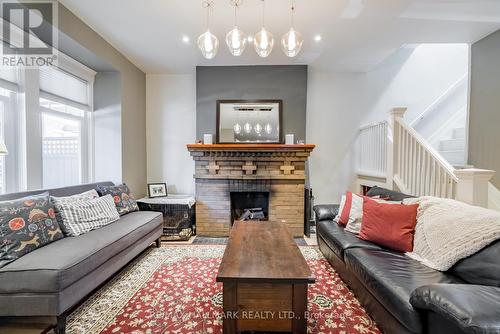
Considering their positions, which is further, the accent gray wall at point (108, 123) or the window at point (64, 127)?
the accent gray wall at point (108, 123)

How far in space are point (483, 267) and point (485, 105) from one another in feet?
8.68

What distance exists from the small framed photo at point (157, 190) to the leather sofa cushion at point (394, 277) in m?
3.07

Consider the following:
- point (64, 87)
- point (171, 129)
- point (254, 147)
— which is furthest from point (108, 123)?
point (254, 147)

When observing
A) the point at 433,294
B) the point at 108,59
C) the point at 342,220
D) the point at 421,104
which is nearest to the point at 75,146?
the point at 108,59

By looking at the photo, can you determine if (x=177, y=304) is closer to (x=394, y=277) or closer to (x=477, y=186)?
(x=394, y=277)

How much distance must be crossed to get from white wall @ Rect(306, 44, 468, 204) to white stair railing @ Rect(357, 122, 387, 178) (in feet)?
0.44

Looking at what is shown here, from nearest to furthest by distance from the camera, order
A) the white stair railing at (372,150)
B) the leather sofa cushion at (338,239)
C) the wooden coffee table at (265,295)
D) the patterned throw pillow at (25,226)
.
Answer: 1. the wooden coffee table at (265,295)
2. the patterned throw pillow at (25,226)
3. the leather sofa cushion at (338,239)
4. the white stair railing at (372,150)

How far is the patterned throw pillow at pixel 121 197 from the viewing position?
110 inches

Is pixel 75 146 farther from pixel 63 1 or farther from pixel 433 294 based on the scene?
pixel 433 294

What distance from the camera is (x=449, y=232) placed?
1.61 m

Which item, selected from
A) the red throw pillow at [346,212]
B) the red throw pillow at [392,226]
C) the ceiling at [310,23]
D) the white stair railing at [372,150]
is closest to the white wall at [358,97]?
the white stair railing at [372,150]

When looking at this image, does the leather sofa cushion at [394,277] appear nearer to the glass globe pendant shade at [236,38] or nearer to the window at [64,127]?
the glass globe pendant shade at [236,38]

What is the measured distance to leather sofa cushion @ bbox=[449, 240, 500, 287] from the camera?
1.31m

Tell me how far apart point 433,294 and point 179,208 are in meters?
3.08
